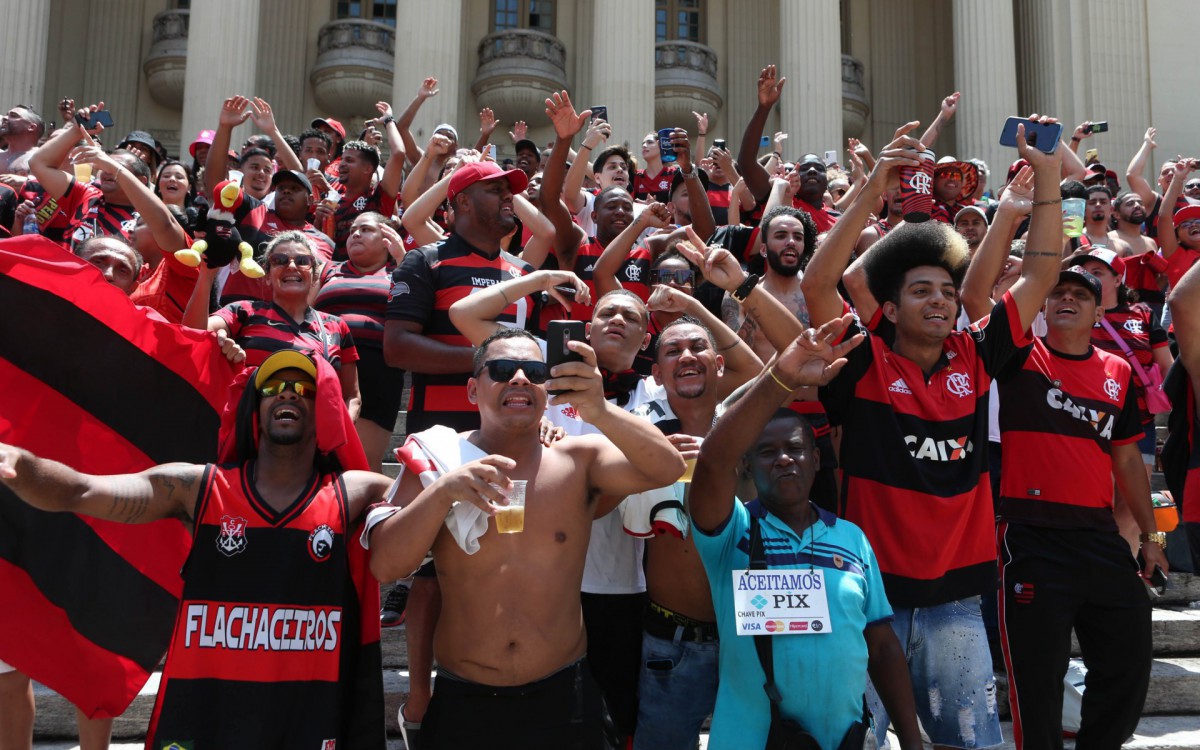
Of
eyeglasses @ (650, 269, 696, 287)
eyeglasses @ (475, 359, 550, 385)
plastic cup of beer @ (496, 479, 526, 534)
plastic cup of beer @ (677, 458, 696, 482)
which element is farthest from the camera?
eyeglasses @ (650, 269, 696, 287)

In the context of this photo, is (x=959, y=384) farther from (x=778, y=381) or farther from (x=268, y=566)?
(x=268, y=566)

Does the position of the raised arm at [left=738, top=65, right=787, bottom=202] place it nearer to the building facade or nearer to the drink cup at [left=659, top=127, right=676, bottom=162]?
the drink cup at [left=659, top=127, right=676, bottom=162]

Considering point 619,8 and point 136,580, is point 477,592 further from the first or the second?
point 619,8

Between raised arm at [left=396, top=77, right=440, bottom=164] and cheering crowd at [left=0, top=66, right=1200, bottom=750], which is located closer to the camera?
cheering crowd at [left=0, top=66, right=1200, bottom=750]

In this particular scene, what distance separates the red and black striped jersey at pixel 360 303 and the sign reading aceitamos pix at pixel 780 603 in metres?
2.95

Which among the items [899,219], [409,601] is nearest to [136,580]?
[409,601]

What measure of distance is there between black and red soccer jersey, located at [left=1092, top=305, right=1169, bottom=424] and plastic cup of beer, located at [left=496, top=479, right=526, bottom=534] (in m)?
5.11

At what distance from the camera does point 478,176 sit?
5348 mm

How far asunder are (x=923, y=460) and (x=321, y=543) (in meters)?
2.26

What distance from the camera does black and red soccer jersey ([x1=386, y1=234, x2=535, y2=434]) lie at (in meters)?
5.04

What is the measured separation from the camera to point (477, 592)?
3439 mm

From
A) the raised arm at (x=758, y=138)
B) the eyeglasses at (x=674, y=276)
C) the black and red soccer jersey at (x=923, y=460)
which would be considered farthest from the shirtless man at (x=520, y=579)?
the raised arm at (x=758, y=138)

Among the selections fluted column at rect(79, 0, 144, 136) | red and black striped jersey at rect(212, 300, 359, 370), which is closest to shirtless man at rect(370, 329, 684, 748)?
red and black striped jersey at rect(212, 300, 359, 370)

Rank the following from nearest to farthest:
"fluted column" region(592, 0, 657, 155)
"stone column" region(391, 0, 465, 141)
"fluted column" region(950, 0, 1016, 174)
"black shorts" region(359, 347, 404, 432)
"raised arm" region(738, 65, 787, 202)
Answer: "black shorts" region(359, 347, 404, 432) < "raised arm" region(738, 65, 787, 202) < "stone column" region(391, 0, 465, 141) < "fluted column" region(592, 0, 657, 155) < "fluted column" region(950, 0, 1016, 174)
